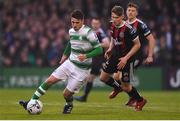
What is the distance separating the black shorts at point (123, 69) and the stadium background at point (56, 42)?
10.4 m

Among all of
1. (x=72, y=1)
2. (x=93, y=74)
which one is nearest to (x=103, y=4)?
(x=72, y=1)

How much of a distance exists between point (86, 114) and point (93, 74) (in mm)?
5967

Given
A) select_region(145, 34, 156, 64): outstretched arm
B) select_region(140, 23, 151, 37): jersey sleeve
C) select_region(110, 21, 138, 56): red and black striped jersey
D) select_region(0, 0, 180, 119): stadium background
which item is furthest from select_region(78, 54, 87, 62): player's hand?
select_region(0, 0, 180, 119): stadium background

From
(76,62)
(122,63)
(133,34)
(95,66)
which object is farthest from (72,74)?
(95,66)

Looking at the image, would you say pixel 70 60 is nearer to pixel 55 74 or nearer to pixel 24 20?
pixel 55 74

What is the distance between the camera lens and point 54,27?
28656mm

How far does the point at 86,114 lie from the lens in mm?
14281

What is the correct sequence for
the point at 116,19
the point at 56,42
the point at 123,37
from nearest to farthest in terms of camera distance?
the point at 116,19 < the point at 123,37 < the point at 56,42

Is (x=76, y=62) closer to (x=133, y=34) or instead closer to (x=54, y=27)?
(x=133, y=34)

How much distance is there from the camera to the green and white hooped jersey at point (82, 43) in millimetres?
14352

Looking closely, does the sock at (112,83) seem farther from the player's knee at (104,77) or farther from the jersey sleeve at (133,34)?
the jersey sleeve at (133,34)

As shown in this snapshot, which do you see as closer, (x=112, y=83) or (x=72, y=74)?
(x=72, y=74)

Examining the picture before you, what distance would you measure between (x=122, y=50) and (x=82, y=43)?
1399 millimetres

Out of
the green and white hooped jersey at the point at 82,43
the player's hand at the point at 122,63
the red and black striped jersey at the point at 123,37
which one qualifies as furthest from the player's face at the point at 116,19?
the player's hand at the point at 122,63
